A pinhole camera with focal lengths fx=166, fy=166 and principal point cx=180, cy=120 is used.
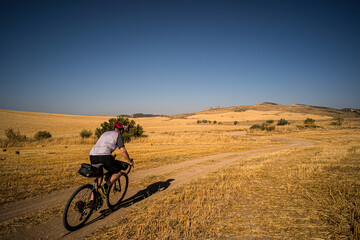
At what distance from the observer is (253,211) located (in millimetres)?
4449

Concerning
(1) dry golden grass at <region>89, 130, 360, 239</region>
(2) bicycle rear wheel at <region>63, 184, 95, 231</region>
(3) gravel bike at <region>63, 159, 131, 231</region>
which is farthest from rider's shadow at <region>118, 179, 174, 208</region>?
(2) bicycle rear wheel at <region>63, 184, 95, 231</region>

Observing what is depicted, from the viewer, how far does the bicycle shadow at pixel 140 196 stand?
15.7ft

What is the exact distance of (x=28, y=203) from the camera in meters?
5.21

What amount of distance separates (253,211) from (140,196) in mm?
3778

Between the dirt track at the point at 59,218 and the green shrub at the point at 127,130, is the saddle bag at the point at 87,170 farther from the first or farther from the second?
the green shrub at the point at 127,130

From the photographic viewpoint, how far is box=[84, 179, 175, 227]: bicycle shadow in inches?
188

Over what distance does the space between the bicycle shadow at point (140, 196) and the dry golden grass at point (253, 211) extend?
1.43 feet

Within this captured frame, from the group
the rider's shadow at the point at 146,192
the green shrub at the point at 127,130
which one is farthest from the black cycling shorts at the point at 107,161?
the green shrub at the point at 127,130

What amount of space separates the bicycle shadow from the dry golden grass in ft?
1.43

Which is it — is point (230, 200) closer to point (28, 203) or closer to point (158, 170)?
point (158, 170)

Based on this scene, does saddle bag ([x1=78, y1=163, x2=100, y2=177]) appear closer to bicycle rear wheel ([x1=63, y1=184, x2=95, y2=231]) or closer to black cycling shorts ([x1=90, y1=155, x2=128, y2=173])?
black cycling shorts ([x1=90, y1=155, x2=128, y2=173])

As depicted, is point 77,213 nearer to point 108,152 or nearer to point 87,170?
point 87,170

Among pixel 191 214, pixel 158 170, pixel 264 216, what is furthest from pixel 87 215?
pixel 158 170

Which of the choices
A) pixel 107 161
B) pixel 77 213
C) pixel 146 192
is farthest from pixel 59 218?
pixel 146 192
